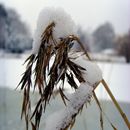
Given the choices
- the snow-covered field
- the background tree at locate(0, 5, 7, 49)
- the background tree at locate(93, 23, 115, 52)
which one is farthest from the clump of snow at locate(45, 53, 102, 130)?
the background tree at locate(93, 23, 115, 52)

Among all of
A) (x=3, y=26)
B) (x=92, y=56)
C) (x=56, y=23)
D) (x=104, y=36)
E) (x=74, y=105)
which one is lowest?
(x=104, y=36)

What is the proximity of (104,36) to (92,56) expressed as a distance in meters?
2.51

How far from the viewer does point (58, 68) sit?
484 mm

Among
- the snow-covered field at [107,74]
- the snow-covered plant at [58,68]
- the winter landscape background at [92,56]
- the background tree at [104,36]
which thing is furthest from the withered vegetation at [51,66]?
the background tree at [104,36]

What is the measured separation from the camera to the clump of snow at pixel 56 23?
1.64 ft

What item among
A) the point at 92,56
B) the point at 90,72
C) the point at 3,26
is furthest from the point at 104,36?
Answer: the point at 90,72

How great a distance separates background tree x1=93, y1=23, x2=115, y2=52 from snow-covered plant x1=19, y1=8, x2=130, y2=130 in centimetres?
451

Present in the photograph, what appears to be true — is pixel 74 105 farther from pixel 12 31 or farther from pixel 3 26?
pixel 3 26

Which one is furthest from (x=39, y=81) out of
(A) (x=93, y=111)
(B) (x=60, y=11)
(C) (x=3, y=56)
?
(C) (x=3, y=56)

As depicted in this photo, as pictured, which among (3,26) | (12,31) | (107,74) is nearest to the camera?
(107,74)

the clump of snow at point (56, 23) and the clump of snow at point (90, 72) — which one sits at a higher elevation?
the clump of snow at point (56, 23)

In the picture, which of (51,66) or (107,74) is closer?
(51,66)

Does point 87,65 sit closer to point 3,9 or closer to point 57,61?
point 57,61

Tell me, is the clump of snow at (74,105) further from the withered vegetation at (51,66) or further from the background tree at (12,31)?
the background tree at (12,31)
